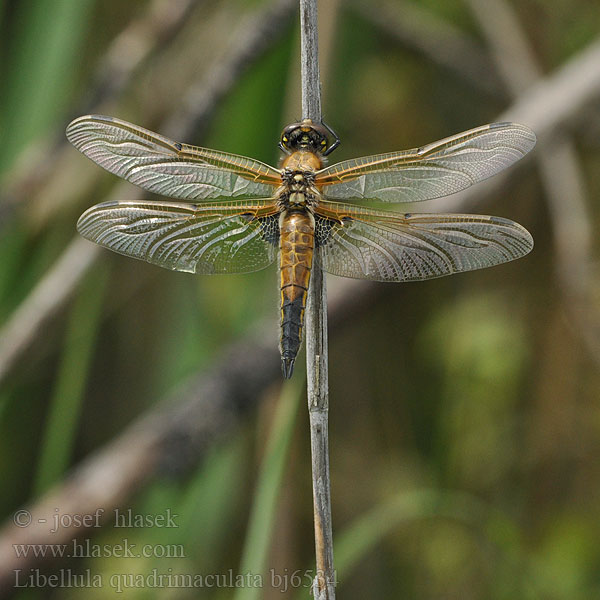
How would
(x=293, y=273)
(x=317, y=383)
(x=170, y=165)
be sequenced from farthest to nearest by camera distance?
(x=170, y=165), (x=293, y=273), (x=317, y=383)

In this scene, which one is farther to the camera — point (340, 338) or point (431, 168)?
point (340, 338)

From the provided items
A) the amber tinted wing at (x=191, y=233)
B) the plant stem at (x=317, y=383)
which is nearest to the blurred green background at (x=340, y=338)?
the amber tinted wing at (x=191, y=233)

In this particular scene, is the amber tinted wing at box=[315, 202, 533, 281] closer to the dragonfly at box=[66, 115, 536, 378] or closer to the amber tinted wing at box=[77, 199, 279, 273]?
the dragonfly at box=[66, 115, 536, 378]

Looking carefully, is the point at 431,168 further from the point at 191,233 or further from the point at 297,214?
the point at 191,233

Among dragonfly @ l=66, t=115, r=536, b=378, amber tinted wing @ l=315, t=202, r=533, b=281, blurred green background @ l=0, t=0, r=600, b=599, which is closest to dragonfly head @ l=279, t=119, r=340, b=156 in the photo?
dragonfly @ l=66, t=115, r=536, b=378

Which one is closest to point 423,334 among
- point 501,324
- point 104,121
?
point 501,324

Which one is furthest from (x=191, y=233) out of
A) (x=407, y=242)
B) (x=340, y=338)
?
(x=340, y=338)

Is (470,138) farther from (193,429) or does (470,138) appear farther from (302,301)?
(193,429)
